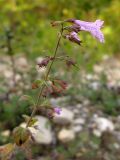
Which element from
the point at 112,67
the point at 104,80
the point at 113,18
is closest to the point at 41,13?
the point at 113,18

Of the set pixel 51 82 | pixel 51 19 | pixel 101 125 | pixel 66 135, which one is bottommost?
pixel 51 82

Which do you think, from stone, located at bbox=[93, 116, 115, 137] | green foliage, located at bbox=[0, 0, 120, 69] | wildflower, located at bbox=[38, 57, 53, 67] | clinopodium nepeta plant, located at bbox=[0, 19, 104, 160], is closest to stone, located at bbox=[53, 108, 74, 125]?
stone, located at bbox=[93, 116, 115, 137]

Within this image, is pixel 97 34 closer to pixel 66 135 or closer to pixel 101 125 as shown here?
pixel 66 135

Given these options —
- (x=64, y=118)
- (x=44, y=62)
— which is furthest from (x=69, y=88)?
(x=44, y=62)

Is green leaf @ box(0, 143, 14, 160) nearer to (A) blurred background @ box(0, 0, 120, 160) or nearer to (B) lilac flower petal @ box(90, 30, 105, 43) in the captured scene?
(A) blurred background @ box(0, 0, 120, 160)

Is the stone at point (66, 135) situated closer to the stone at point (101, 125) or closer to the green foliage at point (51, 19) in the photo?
the stone at point (101, 125)

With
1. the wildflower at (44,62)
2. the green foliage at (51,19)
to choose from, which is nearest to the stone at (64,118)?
the green foliage at (51,19)

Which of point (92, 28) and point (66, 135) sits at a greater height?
point (66, 135)
